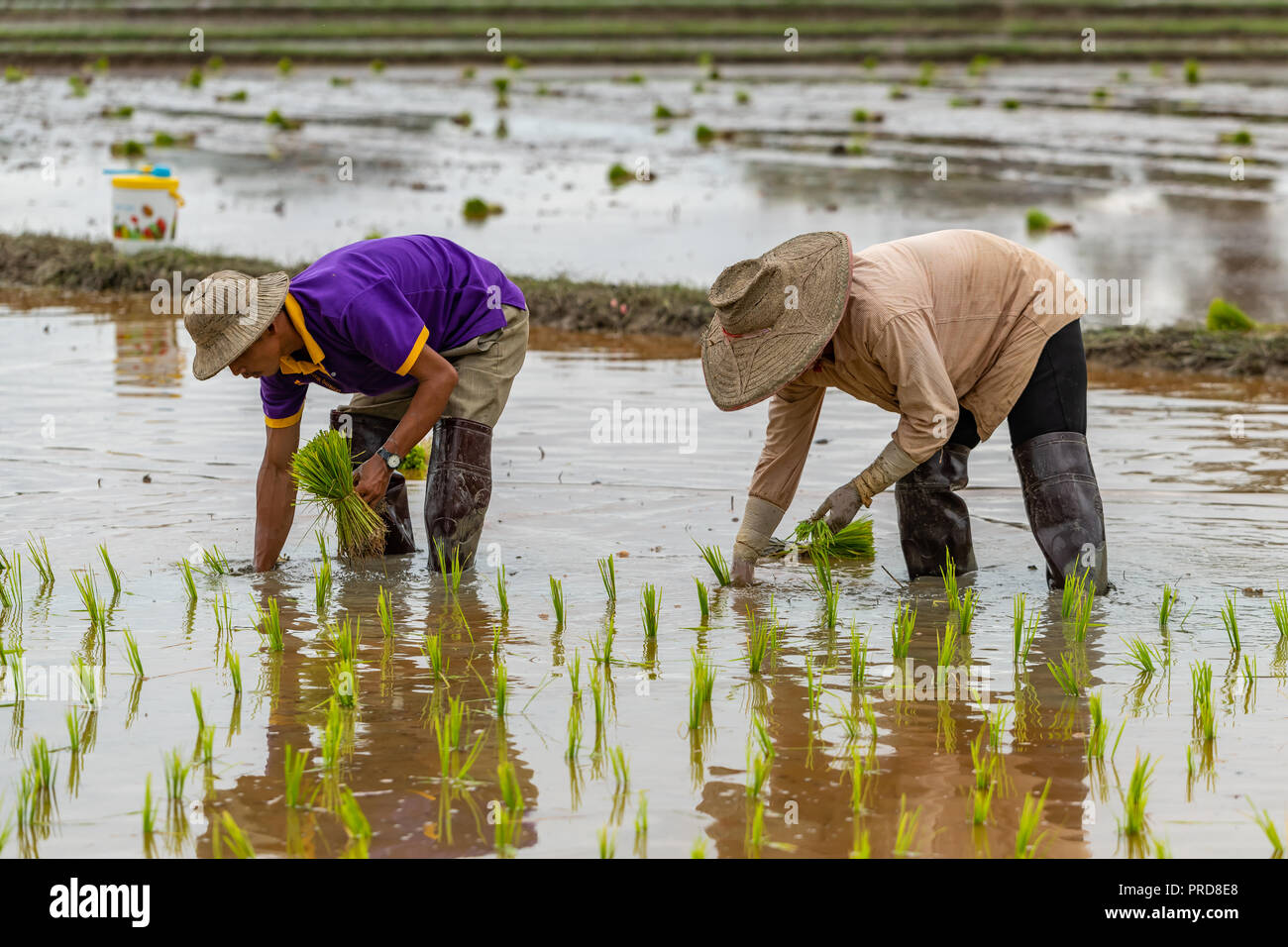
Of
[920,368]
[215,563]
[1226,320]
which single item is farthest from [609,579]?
[1226,320]

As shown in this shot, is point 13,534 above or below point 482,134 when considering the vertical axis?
below

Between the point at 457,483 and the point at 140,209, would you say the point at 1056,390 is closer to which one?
the point at 457,483

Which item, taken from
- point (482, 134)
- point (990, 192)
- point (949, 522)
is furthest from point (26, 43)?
point (949, 522)

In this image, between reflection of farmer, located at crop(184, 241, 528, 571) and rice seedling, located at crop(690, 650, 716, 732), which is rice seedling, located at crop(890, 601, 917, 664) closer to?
rice seedling, located at crop(690, 650, 716, 732)

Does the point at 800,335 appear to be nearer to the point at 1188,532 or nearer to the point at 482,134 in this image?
the point at 1188,532

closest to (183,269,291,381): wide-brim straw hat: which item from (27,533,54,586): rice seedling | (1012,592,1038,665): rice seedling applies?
(27,533,54,586): rice seedling

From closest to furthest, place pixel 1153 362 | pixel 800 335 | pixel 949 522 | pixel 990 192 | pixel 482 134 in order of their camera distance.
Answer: pixel 800 335, pixel 949 522, pixel 1153 362, pixel 990 192, pixel 482 134

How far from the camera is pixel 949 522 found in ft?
16.5

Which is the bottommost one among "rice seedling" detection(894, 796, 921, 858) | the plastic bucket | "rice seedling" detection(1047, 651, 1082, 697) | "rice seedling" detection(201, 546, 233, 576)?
"rice seedling" detection(894, 796, 921, 858)

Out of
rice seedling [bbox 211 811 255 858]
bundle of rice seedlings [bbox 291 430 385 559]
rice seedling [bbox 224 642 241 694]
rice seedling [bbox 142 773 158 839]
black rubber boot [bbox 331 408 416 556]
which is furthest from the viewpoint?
black rubber boot [bbox 331 408 416 556]

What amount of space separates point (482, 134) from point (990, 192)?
8.45 metres

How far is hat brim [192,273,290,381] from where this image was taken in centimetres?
430

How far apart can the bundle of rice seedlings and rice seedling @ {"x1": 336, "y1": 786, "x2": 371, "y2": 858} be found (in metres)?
1.93

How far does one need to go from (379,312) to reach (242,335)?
406 mm
